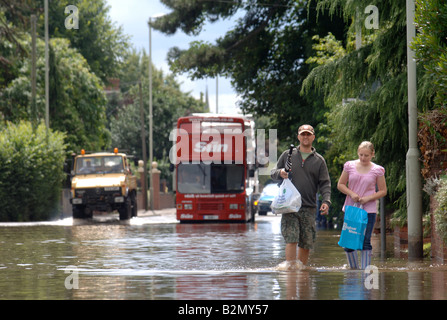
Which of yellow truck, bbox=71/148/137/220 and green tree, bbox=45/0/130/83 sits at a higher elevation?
green tree, bbox=45/0/130/83

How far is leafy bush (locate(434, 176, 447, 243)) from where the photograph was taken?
13953 mm

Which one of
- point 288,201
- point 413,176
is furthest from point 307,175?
point 413,176

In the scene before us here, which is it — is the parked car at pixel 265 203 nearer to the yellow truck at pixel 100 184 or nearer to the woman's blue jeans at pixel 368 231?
the yellow truck at pixel 100 184

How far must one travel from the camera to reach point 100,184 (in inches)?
1427

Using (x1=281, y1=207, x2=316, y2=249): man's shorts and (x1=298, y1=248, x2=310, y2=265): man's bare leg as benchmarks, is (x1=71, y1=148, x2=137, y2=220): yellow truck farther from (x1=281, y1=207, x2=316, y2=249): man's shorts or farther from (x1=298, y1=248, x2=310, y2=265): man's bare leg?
(x1=281, y1=207, x2=316, y2=249): man's shorts

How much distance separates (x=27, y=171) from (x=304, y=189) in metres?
25.6

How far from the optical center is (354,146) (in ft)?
61.1

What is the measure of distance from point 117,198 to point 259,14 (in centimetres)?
→ 1085

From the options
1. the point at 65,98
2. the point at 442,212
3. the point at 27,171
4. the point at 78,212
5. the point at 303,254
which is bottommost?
the point at 78,212

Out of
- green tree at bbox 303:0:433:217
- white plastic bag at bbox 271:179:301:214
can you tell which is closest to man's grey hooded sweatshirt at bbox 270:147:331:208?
white plastic bag at bbox 271:179:301:214

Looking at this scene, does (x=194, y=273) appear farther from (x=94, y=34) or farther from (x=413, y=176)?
(x=94, y=34)

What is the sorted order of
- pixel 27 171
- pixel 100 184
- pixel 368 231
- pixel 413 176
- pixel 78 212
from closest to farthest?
1. pixel 368 231
2. pixel 413 176
3. pixel 100 184
4. pixel 27 171
5. pixel 78 212

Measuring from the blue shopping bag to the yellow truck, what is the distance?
950 inches

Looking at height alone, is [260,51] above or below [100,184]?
above
